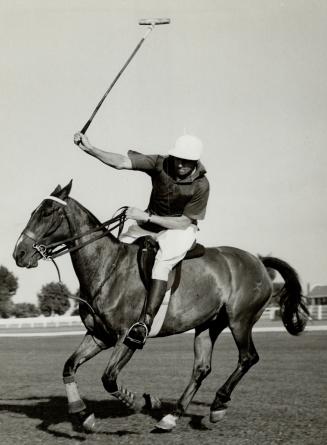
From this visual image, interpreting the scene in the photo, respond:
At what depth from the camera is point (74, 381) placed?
8484 mm

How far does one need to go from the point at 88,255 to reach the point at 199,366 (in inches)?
82.9

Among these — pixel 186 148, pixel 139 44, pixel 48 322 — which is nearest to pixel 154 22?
pixel 139 44

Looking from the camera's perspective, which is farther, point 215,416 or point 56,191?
point 215,416

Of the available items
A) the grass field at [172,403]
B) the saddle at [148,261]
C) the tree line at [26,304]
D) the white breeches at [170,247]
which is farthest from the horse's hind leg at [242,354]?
the tree line at [26,304]

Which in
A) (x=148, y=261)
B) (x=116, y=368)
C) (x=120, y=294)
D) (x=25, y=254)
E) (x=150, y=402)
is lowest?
(x=150, y=402)

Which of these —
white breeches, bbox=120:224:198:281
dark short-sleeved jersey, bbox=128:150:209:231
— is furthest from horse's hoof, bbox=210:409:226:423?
dark short-sleeved jersey, bbox=128:150:209:231

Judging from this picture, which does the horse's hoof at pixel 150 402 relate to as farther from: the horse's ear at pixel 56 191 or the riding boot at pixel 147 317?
the horse's ear at pixel 56 191

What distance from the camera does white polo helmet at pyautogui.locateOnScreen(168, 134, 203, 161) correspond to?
27.5 feet

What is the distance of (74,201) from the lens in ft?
28.2

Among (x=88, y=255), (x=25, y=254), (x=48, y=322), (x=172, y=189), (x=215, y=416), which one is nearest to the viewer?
(x=25, y=254)

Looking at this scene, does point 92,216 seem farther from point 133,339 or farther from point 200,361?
point 200,361

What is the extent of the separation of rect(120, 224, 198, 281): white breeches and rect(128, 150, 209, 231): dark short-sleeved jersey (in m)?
0.21

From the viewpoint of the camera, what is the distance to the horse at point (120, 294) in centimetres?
821

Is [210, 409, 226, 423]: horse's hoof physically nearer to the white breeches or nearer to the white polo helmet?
the white breeches
